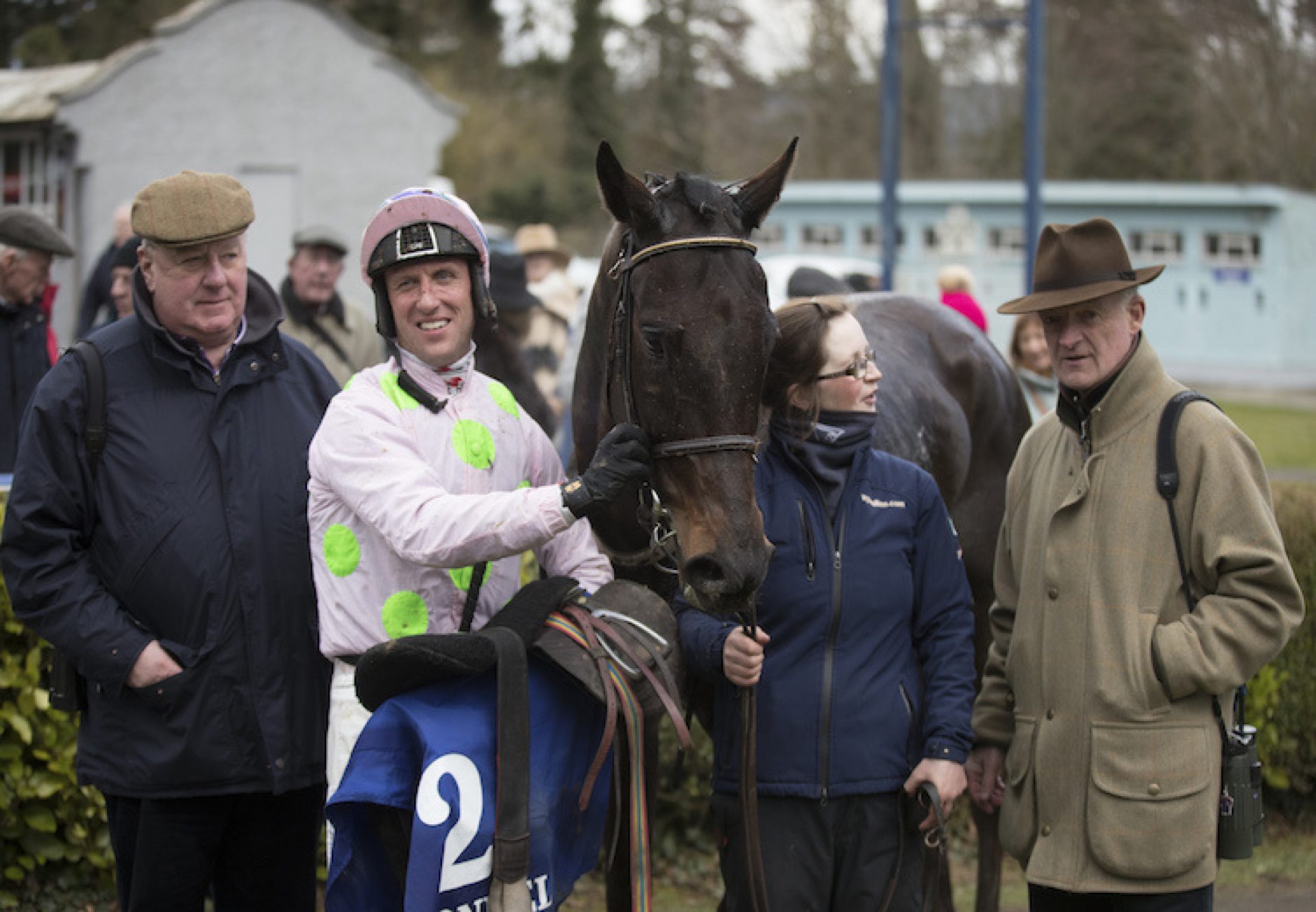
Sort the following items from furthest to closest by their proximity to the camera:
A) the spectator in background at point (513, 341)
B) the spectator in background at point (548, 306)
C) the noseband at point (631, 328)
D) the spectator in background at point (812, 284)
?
1. the spectator in background at point (548, 306)
2. the spectator in background at point (513, 341)
3. the spectator in background at point (812, 284)
4. the noseband at point (631, 328)

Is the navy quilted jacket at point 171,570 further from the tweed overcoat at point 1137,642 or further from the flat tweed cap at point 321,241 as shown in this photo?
the flat tweed cap at point 321,241

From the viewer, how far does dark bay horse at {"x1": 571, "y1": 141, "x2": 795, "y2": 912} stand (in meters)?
2.82

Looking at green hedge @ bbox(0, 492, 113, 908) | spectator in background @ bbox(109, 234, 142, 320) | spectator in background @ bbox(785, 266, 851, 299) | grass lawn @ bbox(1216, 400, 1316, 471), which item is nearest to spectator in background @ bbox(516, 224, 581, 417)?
spectator in background @ bbox(785, 266, 851, 299)

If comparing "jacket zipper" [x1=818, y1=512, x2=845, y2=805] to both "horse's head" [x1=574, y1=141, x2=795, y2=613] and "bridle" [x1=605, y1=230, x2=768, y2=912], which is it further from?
"horse's head" [x1=574, y1=141, x2=795, y2=613]

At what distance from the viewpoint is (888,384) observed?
4812 millimetres

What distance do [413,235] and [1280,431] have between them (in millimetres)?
19456

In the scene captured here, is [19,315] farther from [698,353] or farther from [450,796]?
[450,796]

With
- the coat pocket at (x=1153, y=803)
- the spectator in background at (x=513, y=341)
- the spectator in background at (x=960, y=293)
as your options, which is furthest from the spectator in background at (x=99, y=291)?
the coat pocket at (x=1153, y=803)

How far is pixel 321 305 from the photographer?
269 inches

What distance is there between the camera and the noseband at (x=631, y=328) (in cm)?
287

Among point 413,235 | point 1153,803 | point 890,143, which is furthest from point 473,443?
point 890,143

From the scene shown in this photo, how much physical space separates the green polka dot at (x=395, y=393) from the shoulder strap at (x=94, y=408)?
0.62 metres

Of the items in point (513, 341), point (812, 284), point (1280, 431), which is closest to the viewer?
point (812, 284)

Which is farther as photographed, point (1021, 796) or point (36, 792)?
point (36, 792)
